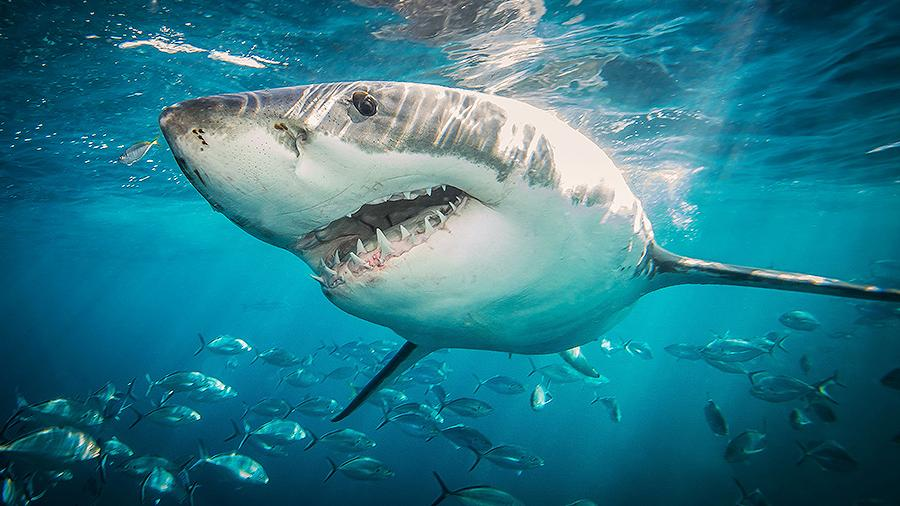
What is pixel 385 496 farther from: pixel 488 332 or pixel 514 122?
pixel 514 122

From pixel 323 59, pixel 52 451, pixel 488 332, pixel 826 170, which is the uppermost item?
pixel 323 59

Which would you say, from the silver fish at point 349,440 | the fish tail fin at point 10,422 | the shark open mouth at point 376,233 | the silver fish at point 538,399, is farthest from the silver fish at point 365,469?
the shark open mouth at point 376,233

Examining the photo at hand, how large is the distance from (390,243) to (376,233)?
0.16 m

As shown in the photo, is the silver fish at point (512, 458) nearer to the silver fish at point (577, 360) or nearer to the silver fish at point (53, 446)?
the silver fish at point (577, 360)

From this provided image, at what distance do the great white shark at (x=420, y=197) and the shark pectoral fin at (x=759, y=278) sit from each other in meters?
0.04

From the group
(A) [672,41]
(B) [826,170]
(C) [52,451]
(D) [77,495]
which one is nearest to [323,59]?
(A) [672,41]

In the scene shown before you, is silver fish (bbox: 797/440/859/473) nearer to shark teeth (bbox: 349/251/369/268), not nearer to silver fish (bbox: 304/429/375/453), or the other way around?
silver fish (bbox: 304/429/375/453)

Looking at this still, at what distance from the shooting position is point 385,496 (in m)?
15.0

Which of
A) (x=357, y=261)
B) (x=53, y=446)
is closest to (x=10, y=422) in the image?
(x=53, y=446)

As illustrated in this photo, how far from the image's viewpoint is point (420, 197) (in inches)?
82.0

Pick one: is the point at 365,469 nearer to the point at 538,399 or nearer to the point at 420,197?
the point at 538,399

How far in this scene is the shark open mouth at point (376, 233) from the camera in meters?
1.96

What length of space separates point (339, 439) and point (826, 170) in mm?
22364

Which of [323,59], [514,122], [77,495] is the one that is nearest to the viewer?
[514,122]
